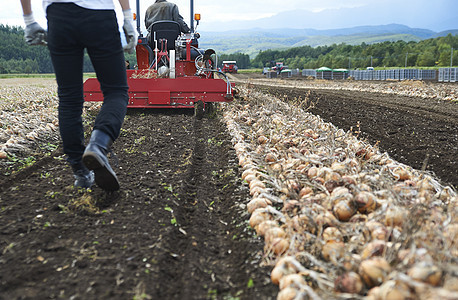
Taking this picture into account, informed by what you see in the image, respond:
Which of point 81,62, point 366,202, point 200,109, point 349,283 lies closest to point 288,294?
point 349,283

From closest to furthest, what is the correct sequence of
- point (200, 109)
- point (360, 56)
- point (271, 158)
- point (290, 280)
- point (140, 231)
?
point (290, 280) < point (140, 231) < point (271, 158) < point (200, 109) < point (360, 56)

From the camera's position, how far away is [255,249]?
2.05 meters

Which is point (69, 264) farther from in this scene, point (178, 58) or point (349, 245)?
point (178, 58)

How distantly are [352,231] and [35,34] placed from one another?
2257 millimetres

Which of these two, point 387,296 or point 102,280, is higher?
point 387,296

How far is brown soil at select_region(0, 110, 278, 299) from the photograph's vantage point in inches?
67.1

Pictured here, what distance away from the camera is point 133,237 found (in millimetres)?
2117

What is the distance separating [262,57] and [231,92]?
4346 inches

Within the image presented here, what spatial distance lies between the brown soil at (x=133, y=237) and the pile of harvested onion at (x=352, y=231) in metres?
0.16

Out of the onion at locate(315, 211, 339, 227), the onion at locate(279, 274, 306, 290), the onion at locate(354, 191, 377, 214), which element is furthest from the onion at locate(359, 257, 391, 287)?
the onion at locate(354, 191, 377, 214)

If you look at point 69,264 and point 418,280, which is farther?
point 69,264

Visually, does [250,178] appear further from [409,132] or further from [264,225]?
[409,132]

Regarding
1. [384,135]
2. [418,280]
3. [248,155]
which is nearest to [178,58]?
[384,135]

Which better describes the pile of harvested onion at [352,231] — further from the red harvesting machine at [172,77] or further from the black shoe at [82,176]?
the red harvesting machine at [172,77]
